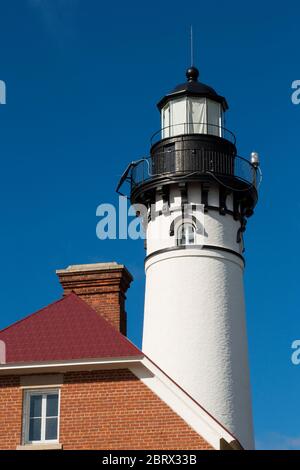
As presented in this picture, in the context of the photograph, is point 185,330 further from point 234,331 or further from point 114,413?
point 114,413

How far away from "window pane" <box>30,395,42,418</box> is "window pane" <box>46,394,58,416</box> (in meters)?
0.15

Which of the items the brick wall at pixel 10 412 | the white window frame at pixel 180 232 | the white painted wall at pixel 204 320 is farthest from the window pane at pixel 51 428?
the white window frame at pixel 180 232

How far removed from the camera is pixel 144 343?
2828cm

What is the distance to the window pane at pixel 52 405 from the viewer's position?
60.3ft

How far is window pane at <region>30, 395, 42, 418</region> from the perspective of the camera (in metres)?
18.4

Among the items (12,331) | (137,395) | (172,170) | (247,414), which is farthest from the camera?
(172,170)

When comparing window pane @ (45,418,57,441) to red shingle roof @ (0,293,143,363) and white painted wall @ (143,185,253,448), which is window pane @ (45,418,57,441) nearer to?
red shingle roof @ (0,293,143,363)

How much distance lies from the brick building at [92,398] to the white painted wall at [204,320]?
7866 mm

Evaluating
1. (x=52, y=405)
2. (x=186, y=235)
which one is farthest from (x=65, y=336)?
(x=186, y=235)

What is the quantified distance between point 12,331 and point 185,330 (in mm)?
8585

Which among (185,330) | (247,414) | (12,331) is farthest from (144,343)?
(12,331)

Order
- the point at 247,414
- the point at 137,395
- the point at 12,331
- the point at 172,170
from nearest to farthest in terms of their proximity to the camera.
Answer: the point at 137,395 < the point at 12,331 < the point at 247,414 < the point at 172,170

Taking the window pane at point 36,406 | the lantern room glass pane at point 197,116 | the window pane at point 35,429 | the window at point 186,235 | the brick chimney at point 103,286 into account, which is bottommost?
the window pane at point 35,429

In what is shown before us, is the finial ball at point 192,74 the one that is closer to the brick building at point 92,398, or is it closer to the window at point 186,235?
the window at point 186,235
